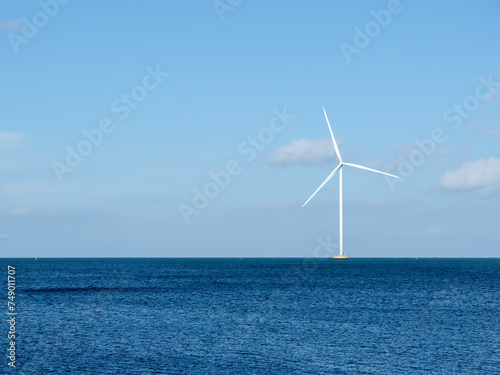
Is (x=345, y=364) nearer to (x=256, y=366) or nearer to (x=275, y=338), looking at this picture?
(x=256, y=366)

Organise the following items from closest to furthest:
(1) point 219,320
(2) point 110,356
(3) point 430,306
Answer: (2) point 110,356 → (1) point 219,320 → (3) point 430,306

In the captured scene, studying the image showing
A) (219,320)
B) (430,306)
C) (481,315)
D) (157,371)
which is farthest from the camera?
(430,306)

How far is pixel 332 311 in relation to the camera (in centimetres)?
9806

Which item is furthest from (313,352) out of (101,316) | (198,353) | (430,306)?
(430,306)

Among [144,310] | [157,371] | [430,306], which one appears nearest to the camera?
[157,371]

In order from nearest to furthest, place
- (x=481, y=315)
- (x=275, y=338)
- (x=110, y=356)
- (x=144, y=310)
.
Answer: (x=110, y=356)
(x=275, y=338)
(x=481, y=315)
(x=144, y=310)

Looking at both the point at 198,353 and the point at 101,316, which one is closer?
the point at 198,353

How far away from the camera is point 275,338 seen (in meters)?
71.4

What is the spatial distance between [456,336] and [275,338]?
23.5 metres

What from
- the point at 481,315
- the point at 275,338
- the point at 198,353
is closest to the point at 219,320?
the point at 275,338

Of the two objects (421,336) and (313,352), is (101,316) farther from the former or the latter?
(421,336)

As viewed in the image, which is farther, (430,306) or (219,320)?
(430,306)

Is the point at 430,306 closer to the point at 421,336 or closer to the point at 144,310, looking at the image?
the point at 421,336

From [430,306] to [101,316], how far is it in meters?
60.0
